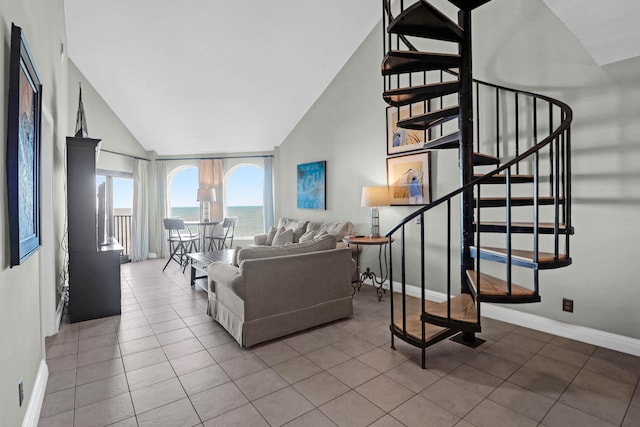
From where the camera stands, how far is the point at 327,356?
2.62 meters

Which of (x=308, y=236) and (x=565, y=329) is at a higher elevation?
(x=308, y=236)

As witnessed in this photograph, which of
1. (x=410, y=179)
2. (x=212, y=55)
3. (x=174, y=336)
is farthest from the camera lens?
(x=212, y=55)

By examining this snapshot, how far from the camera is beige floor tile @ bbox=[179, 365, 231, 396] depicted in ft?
7.14

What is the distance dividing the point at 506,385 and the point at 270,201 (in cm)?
596

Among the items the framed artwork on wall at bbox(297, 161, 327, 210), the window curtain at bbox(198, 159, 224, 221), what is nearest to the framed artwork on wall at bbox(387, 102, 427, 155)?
the framed artwork on wall at bbox(297, 161, 327, 210)

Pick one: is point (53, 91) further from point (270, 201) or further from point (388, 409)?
point (270, 201)

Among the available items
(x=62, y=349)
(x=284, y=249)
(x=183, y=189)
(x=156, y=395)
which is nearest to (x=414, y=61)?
(x=284, y=249)

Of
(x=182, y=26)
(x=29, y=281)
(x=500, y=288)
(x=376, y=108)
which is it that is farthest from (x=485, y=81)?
(x=29, y=281)

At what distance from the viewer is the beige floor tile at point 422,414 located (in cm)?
183

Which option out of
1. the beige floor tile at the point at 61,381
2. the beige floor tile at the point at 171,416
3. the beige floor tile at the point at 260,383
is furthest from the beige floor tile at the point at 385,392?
the beige floor tile at the point at 61,381

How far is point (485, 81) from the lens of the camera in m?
3.47

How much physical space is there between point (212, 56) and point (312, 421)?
16.5 feet

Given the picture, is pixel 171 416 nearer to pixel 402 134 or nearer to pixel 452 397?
pixel 452 397

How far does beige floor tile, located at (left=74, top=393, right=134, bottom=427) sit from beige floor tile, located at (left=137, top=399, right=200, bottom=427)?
120 millimetres
